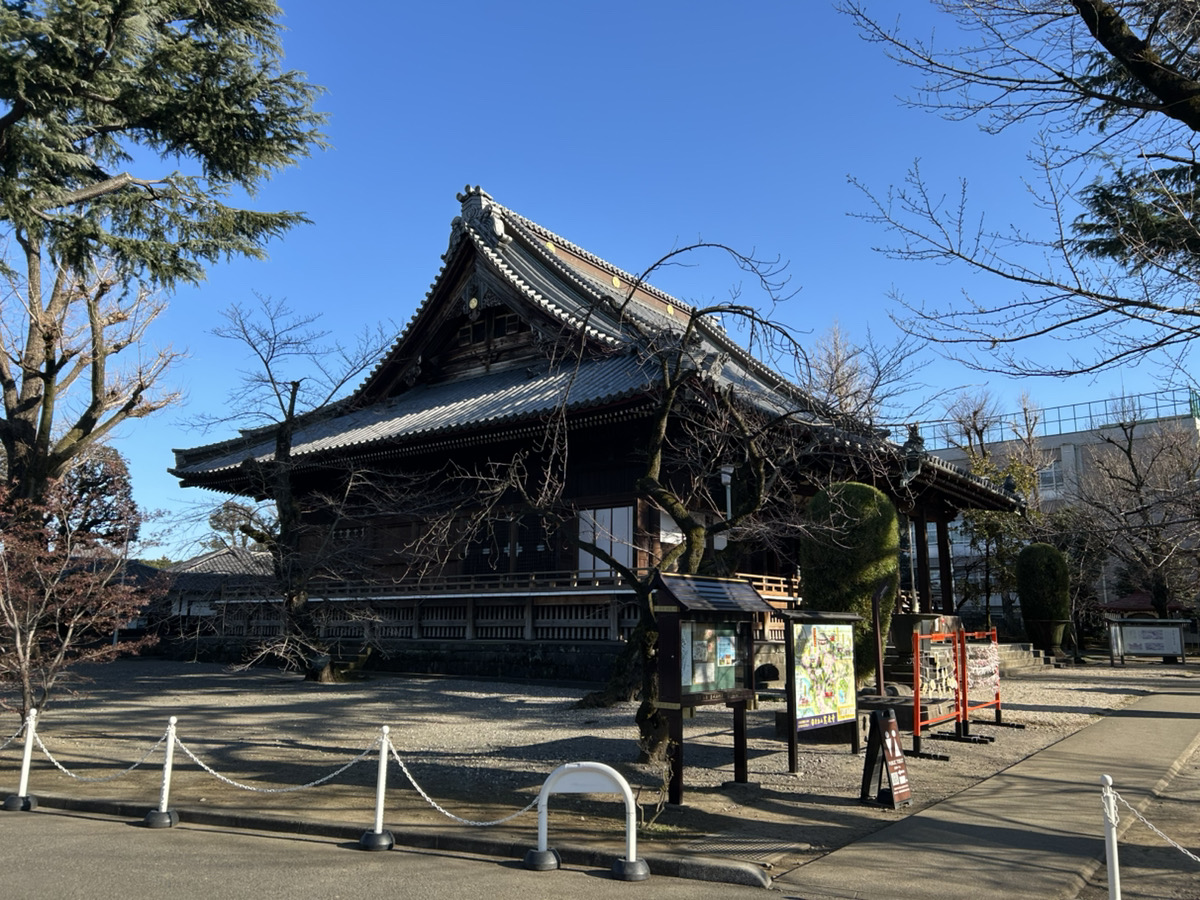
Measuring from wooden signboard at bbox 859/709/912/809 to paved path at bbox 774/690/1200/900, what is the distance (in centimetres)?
27

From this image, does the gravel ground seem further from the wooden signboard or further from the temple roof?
the temple roof

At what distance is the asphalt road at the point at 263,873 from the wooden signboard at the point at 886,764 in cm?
269

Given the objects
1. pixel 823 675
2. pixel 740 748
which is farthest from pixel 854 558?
pixel 740 748

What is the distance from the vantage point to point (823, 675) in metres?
9.43

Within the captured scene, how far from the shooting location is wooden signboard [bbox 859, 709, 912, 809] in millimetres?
7719

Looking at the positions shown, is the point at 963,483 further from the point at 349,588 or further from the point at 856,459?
the point at 349,588

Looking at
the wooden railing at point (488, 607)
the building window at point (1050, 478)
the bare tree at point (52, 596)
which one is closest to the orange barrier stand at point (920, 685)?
the wooden railing at point (488, 607)

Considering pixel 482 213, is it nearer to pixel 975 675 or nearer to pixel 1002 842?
pixel 975 675

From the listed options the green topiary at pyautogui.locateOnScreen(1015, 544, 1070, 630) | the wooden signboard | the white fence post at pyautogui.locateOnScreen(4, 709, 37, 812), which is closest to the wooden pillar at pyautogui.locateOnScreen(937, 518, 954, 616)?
the green topiary at pyautogui.locateOnScreen(1015, 544, 1070, 630)

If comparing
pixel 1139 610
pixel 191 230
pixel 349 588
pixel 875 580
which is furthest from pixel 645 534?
pixel 1139 610

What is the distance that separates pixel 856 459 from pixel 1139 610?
32.9 meters

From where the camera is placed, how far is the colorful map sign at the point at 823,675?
903 cm

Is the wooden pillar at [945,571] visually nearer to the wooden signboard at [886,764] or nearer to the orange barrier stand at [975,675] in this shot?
the orange barrier stand at [975,675]

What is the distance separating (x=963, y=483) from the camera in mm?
22062
